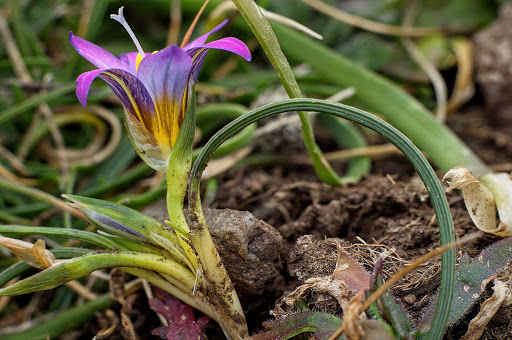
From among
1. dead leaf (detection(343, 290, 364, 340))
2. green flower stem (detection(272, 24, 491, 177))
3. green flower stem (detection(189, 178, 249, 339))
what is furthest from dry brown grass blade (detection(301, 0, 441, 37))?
dead leaf (detection(343, 290, 364, 340))

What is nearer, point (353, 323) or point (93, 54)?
point (353, 323)

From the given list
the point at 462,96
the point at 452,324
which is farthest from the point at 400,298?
the point at 462,96

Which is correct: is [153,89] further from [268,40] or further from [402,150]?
[402,150]

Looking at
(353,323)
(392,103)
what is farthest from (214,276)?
(392,103)

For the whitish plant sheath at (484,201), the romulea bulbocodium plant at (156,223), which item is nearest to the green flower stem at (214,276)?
the romulea bulbocodium plant at (156,223)

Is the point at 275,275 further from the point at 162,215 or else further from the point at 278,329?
the point at 162,215
